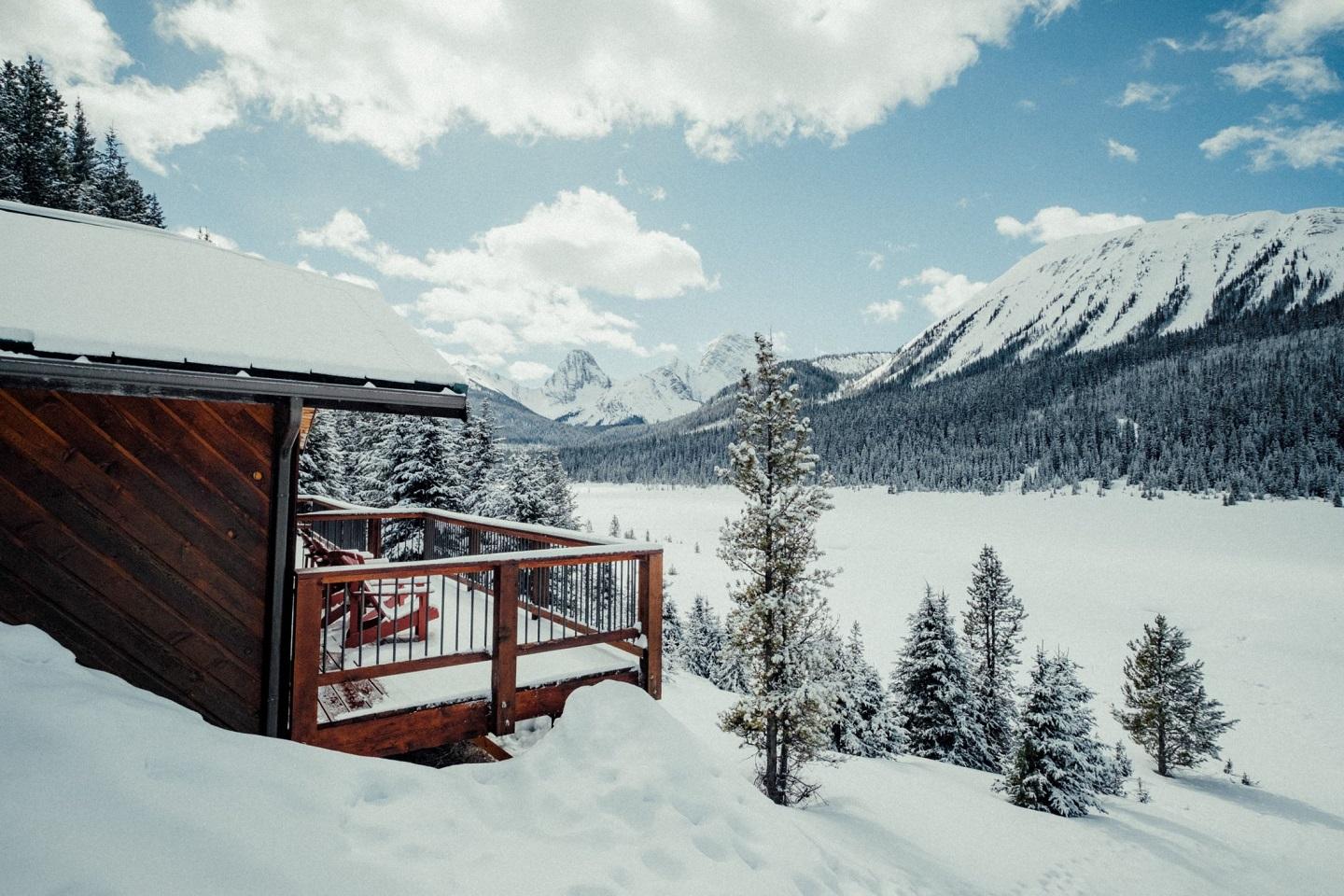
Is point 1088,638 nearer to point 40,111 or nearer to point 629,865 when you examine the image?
point 629,865

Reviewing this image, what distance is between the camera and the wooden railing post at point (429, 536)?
7645 millimetres

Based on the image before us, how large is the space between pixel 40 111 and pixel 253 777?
42709 mm

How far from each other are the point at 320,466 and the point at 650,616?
22.6 metres

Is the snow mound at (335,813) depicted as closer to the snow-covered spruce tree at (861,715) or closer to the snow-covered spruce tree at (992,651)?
the snow-covered spruce tree at (861,715)

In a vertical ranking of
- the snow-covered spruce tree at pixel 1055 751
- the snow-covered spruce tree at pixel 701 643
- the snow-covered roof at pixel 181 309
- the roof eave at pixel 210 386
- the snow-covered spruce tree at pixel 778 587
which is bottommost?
the snow-covered spruce tree at pixel 701 643

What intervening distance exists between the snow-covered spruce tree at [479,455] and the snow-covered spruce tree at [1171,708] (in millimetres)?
29160

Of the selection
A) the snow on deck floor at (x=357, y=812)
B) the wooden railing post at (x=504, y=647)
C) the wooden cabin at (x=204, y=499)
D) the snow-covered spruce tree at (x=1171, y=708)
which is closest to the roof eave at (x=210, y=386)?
the wooden cabin at (x=204, y=499)

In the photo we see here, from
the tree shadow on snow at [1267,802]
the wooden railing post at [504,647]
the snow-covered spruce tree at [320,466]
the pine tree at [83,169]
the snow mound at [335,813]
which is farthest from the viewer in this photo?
the pine tree at [83,169]

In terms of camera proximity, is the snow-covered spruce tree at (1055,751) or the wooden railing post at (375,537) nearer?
the wooden railing post at (375,537)

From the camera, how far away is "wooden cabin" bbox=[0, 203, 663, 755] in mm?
3395

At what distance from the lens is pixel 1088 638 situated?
3378cm

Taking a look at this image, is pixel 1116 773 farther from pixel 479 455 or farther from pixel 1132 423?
pixel 1132 423

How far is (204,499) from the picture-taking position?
3799 mm

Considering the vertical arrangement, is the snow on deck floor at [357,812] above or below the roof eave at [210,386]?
below
